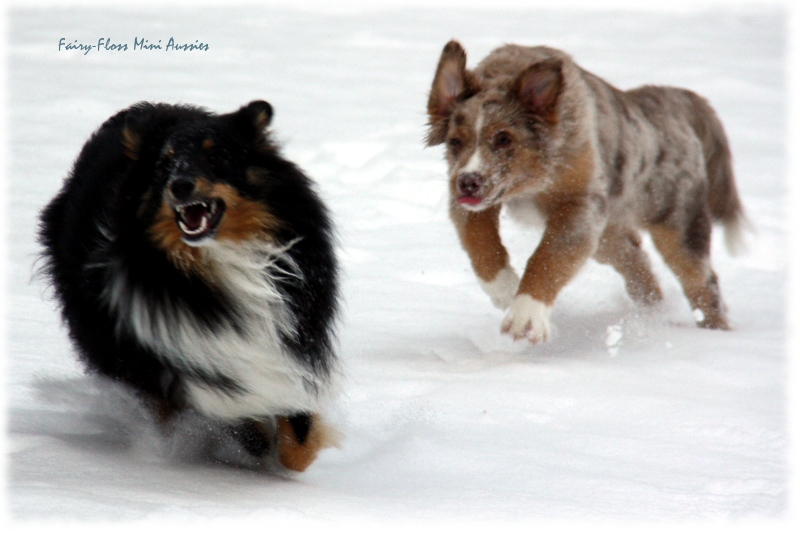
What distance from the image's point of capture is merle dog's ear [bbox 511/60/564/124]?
4594mm

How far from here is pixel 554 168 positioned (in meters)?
4.75

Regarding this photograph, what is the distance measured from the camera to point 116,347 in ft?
10.2

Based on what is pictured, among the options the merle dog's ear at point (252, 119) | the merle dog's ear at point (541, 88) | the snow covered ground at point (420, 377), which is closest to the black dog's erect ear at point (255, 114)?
the merle dog's ear at point (252, 119)

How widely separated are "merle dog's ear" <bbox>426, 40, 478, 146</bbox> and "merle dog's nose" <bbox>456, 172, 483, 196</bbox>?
436 millimetres

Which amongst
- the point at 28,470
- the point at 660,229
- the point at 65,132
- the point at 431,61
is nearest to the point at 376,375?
the point at 28,470

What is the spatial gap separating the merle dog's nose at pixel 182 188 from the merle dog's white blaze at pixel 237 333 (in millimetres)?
193

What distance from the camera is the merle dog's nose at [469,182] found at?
4.52 meters

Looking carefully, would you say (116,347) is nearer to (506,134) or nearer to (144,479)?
(144,479)

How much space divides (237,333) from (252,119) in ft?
2.82

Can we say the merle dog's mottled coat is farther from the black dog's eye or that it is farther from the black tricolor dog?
Answer: the black tricolor dog

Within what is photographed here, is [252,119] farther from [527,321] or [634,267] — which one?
[634,267]

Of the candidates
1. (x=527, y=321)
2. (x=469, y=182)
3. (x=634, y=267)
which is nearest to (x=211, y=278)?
(x=469, y=182)

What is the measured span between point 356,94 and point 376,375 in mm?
6958

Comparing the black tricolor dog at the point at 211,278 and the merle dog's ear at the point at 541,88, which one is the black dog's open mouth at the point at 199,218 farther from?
the merle dog's ear at the point at 541,88
